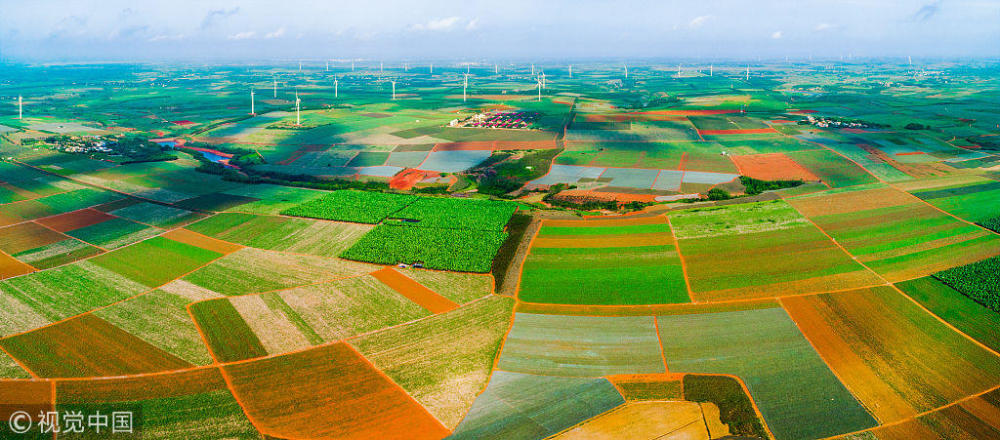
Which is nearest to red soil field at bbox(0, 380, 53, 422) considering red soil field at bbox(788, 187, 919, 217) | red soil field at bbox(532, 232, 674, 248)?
red soil field at bbox(532, 232, 674, 248)

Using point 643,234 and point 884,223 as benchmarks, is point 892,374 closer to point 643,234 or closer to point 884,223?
point 643,234

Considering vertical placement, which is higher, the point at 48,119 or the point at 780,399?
the point at 48,119

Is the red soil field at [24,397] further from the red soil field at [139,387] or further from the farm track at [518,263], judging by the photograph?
the farm track at [518,263]

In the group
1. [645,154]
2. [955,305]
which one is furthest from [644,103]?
[955,305]

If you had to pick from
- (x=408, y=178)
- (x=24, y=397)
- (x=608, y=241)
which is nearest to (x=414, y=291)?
(x=608, y=241)

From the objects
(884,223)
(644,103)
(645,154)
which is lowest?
(884,223)

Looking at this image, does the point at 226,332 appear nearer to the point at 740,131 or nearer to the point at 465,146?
the point at 465,146
